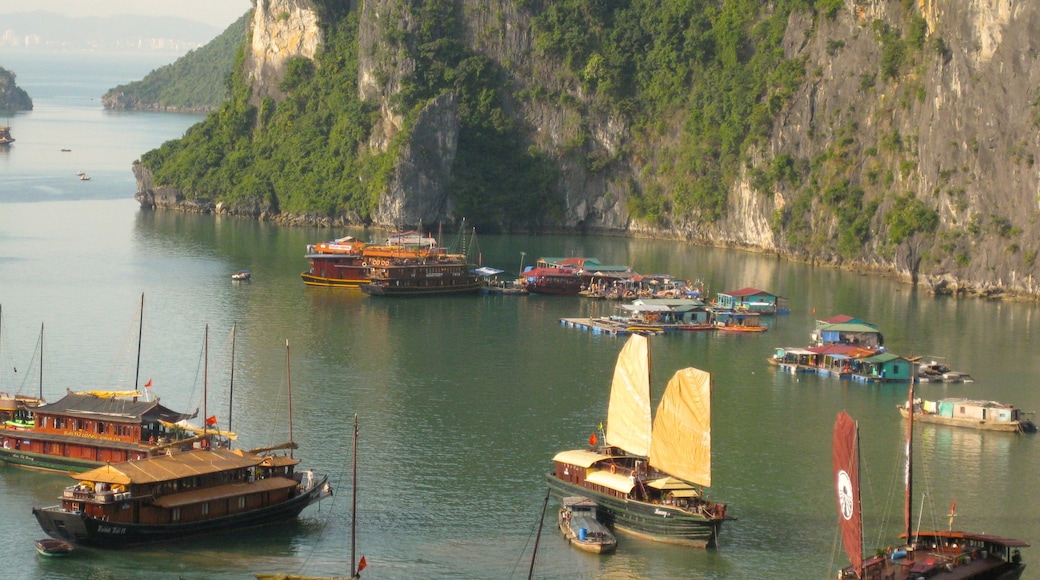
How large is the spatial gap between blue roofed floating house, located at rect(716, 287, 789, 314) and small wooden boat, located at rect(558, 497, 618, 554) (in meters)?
36.8

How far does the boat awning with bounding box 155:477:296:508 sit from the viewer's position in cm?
4131

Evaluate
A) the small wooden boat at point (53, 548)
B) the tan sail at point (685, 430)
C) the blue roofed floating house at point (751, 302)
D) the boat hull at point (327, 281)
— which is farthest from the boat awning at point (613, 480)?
the boat hull at point (327, 281)

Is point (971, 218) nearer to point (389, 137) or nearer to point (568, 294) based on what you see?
point (568, 294)

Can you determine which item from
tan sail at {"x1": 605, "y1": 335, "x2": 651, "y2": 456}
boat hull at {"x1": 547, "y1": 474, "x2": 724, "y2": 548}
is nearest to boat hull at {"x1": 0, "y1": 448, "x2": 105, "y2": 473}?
boat hull at {"x1": 547, "y1": 474, "x2": 724, "y2": 548}

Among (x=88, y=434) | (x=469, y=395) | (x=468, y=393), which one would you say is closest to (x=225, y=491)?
(x=88, y=434)

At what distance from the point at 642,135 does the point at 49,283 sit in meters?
44.6

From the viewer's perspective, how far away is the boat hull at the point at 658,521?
137 feet

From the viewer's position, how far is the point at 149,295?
7862 centimetres

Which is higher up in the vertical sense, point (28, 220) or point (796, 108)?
point (796, 108)

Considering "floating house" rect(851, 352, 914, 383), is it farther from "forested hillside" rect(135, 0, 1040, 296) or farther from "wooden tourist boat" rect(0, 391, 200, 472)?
"wooden tourist boat" rect(0, 391, 200, 472)

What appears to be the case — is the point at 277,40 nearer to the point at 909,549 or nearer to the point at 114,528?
the point at 114,528

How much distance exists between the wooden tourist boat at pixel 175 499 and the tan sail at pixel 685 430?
365 inches

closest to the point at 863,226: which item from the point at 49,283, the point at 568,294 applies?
the point at 568,294

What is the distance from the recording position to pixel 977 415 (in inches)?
2216
